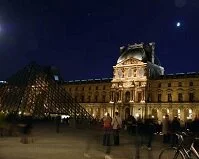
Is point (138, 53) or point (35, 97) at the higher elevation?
point (138, 53)

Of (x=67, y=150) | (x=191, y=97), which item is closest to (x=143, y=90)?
(x=191, y=97)

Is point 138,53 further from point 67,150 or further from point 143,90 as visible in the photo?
point 67,150

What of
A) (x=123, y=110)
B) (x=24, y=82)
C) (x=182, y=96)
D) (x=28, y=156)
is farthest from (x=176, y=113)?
(x=28, y=156)

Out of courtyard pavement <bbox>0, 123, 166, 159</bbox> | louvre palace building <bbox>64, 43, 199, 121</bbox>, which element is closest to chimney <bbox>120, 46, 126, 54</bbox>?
louvre palace building <bbox>64, 43, 199, 121</bbox>

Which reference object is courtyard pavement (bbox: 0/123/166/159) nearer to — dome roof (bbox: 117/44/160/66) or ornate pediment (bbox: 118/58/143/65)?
ornate pediment (bbox: 118/58/143/65)

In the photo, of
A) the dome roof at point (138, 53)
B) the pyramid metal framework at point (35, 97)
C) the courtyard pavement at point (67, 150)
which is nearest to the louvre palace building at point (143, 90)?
the dome roof at point (138, 53)

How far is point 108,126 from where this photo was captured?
1666 centimetres

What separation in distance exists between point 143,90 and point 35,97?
31527mm

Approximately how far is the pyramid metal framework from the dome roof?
31775mm

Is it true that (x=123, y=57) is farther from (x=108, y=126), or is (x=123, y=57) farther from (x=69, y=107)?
(x=108, y=126)

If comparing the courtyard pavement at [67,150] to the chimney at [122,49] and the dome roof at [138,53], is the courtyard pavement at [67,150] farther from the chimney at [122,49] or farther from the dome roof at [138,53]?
the chimney at [122,49]

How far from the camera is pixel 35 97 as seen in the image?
52625mm

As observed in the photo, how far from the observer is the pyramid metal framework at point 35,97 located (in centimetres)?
4734

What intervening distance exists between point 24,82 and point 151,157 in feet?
127
